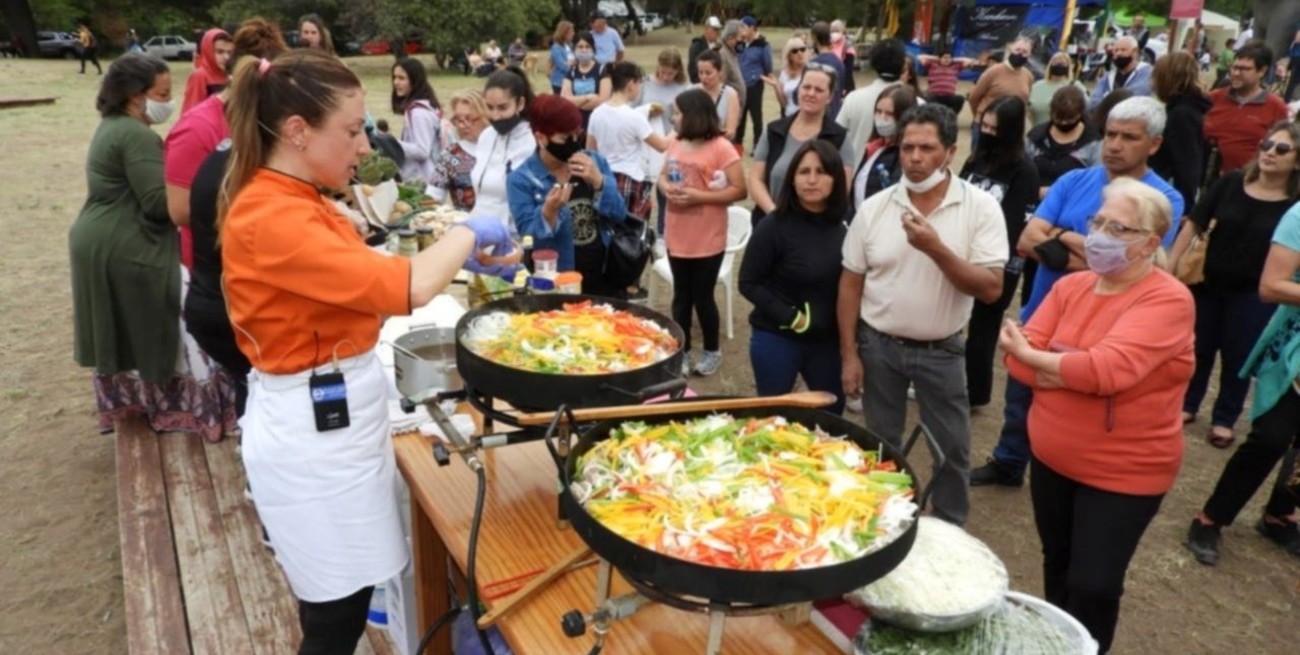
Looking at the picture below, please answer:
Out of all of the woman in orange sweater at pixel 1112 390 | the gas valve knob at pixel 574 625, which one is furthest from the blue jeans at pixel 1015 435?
the gas valve knob at pixel 574 625

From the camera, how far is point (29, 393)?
199 inches

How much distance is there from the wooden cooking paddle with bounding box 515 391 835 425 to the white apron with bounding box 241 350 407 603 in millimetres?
422

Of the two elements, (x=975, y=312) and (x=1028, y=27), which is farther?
(x=1028, y=27)

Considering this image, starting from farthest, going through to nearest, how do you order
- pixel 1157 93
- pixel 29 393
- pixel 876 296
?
pixel 1157 93 < pixel 29 393 < pixel 876 296

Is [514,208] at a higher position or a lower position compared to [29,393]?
higher

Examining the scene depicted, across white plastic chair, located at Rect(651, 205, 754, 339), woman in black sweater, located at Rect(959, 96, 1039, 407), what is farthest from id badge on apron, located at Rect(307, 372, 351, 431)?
white plastic chair, located at Rect(651, 205, 754, 339)

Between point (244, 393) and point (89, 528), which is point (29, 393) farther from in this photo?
point (244, 393)

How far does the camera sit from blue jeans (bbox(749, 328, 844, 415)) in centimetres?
352

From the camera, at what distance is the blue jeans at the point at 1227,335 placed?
4141mm

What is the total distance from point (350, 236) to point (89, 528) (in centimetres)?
289

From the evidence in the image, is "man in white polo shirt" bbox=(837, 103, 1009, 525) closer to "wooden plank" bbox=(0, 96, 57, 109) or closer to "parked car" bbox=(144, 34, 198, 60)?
"wooden plank" bbox=(0, 96, 57, 109)

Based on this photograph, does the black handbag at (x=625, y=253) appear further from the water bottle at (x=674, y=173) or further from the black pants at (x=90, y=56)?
the black pants at (x=90, y=56)

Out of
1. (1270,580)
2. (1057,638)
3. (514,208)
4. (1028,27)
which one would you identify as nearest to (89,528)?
(514,208)

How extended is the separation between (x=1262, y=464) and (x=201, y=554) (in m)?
4.32
